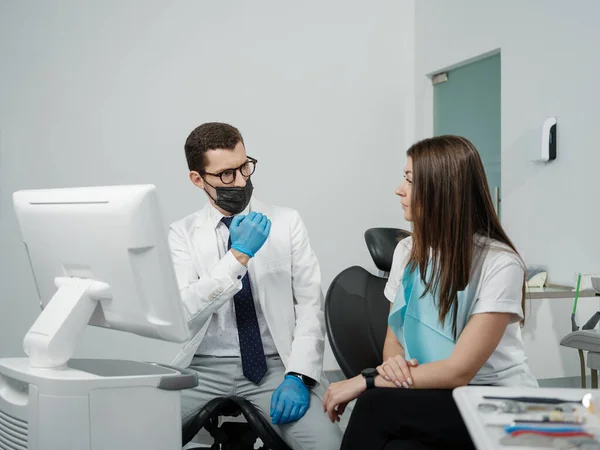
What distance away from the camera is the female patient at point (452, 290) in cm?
158

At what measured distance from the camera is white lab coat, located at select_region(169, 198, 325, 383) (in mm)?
2076

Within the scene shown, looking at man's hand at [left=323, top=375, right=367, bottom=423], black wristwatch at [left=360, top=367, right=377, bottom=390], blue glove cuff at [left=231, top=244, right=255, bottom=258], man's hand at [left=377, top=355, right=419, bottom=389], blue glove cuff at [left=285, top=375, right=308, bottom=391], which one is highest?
blue glove cuff at [left=231, top=244, right=255, bottom=258]

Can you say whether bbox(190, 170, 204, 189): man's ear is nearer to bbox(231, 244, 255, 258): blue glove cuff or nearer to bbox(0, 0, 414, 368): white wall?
bbox(231, 244, 255, 258): blue glove cuff

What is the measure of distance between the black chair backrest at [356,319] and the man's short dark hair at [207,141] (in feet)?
1.96

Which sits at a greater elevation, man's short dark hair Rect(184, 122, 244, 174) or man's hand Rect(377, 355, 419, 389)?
man's short dark hair Rect(184, 122, 244, 174)

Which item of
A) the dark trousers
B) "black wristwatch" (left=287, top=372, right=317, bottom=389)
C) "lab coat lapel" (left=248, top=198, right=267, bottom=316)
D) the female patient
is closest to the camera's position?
the dark trousers

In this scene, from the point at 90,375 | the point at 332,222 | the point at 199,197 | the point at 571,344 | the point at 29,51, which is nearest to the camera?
the point at 90,375

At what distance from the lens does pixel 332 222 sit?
480cm

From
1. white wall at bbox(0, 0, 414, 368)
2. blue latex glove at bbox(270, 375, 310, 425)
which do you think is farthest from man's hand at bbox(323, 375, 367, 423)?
white wall at bbox(0, 0, 414, 368)

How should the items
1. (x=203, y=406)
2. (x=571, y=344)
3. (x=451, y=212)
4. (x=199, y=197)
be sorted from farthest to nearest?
(x=199, y=197) < (x=571, y=344) < (x=203, y=406) < (x=451, y=212)

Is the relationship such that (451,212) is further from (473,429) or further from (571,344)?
(571,344)

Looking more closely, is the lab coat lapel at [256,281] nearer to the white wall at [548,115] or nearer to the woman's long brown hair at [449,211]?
the woman's long brown hair at [449,211]

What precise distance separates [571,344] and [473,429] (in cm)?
186

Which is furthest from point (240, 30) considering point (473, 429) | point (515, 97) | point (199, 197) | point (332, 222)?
point (473, 429)
